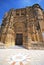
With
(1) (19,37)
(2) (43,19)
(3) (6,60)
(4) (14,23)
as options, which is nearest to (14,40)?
(1) (19,37)

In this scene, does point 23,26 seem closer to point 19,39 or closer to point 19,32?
point 19,32

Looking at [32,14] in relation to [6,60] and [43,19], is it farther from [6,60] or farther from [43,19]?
[6,60]

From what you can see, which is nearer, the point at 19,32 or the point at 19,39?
the point at 19,32

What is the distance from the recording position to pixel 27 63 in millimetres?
8742

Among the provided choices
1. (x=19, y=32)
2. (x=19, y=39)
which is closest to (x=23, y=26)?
(x=19, y=32)

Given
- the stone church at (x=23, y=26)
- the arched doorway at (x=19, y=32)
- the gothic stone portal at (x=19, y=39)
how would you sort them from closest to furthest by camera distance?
1. the stone church at (x=23, y=26)
2. the arched doorway at (x=19, y=32)
3. the gothic stone portal at (x=19, y=39)

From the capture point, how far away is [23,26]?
59.4ft

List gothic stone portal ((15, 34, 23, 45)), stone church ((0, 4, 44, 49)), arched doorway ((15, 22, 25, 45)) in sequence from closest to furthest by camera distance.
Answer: stone church ((0, 4, 44, 49)) < arched doorway ((15, 22, 25, 45)) < gothic stone portal ((15, 34, 23, 45))

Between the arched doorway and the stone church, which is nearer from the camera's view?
the stone church

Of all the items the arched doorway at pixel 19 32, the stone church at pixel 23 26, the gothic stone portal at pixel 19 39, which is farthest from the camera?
the gothic stone portal at pixel 19 39

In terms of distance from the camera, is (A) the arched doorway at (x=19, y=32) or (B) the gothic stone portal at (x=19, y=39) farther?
(B) the gothic stone portal at (x=19, y=39)

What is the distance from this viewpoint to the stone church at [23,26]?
653 inches

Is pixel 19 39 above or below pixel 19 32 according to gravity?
below

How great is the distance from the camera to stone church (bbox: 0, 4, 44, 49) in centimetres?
1658
